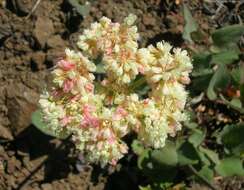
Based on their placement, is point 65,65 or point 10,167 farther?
point 10,167

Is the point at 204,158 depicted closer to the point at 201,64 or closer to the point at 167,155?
the point at 167,155

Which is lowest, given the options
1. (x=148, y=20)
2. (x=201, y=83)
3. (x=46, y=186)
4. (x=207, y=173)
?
(x=46, y=186)

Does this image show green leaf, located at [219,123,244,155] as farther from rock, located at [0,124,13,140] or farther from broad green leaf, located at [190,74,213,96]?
rock, located at [0,124,13,140]

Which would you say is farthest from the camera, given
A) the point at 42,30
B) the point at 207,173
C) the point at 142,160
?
the point at 42,30

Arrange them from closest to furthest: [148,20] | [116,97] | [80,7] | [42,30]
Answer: [116,97], [80,7], [42,30], [148,20]

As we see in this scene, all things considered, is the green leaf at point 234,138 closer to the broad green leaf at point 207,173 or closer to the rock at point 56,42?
the broad green leaf at point 207,173

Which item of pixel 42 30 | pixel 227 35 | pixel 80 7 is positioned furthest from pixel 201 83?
pixel 42 30
